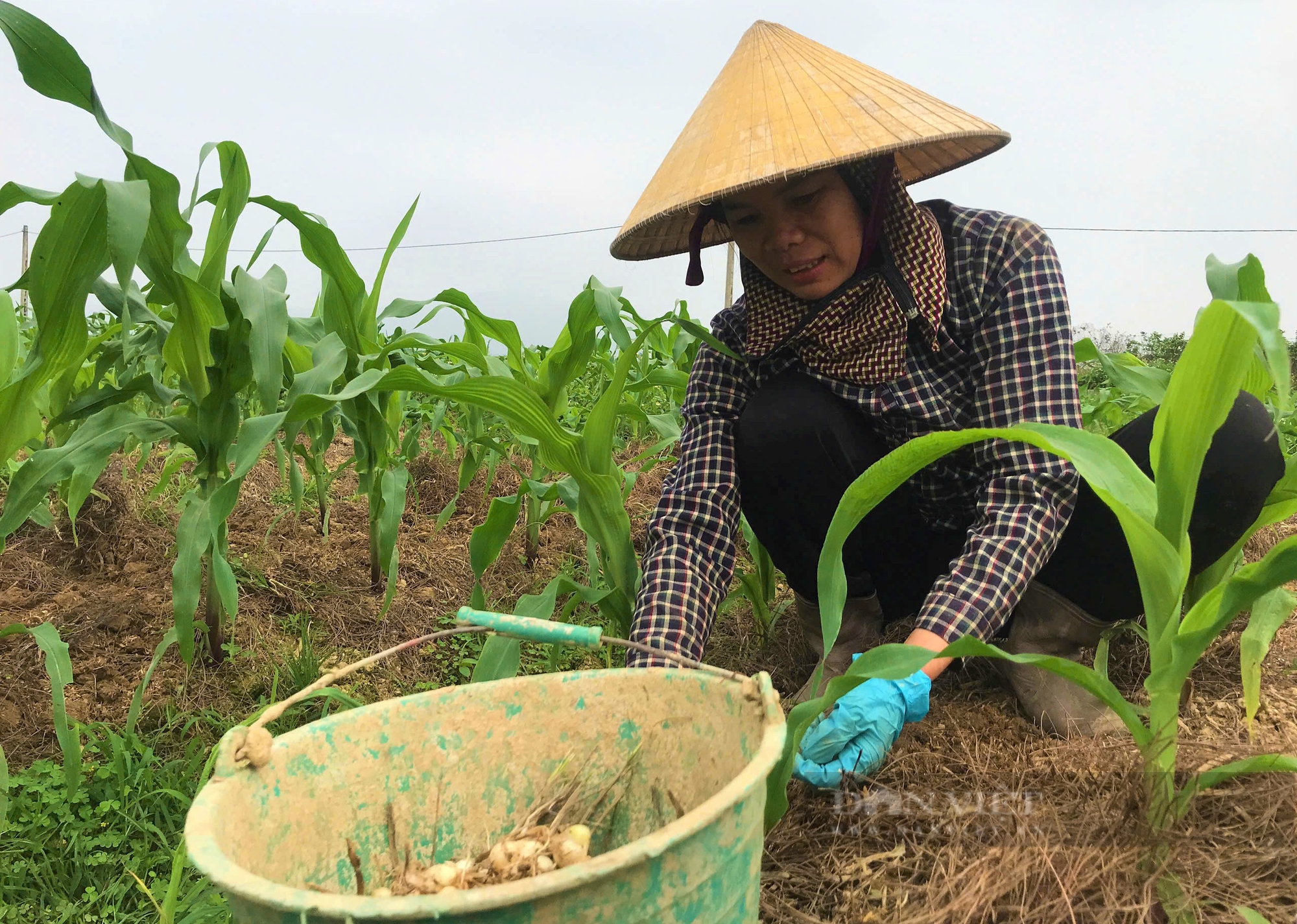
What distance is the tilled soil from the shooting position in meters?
0.91

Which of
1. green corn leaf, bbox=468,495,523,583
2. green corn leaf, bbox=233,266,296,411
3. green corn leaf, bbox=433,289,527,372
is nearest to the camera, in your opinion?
green corn leaf, bbox=233,266,296,411

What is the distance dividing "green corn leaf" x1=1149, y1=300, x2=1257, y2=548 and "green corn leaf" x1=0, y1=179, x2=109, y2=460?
124 centimetres

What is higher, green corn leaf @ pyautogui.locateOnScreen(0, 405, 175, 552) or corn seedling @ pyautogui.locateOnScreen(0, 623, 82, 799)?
green corn leaf @ pyautogui.locateOnScreen(0, 405, 175, 552)

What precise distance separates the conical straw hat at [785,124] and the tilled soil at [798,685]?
82 centimetres

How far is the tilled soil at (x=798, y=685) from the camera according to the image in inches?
35.7

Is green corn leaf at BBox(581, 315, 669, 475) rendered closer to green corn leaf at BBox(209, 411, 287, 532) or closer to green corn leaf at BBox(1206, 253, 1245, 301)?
green corn leaf at BBox(209, 411, 287, 532)

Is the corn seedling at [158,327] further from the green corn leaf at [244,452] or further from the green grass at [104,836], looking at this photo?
the green grass at [104,836]

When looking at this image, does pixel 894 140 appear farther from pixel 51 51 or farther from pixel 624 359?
pixel 51 51

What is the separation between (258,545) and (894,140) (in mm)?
1722

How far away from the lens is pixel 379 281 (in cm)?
187

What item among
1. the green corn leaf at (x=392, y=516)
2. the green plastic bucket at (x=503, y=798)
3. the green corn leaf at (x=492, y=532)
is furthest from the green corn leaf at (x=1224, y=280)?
the green corn leaf at (x=392, y=516)

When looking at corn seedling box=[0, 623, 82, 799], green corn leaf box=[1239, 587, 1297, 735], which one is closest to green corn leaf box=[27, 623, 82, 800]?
corn seedling box=[0, 623, 82, 799]

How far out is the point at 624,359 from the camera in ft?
4.83

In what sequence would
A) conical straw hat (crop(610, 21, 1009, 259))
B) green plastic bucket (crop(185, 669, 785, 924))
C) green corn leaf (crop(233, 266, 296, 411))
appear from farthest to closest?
1. green corn leaf (crop(233, 266, 296, 411))
2. conical straw hat (crop(610, 21, 1009, 259))
3. green plastic bucket (crop(185, 669, 785, 924))
